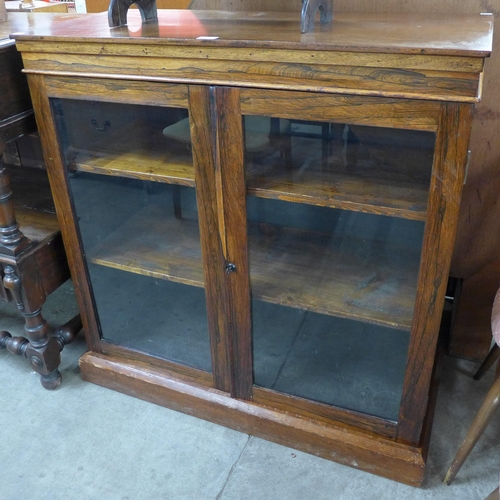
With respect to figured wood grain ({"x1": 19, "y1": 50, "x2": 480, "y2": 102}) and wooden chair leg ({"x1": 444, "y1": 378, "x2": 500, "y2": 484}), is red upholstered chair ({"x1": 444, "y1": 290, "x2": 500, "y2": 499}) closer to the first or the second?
wooden chair leg ({"x1": 444, "y1": 378, "x2": 500, "y2": 484})

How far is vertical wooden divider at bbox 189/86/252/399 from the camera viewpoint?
99cm

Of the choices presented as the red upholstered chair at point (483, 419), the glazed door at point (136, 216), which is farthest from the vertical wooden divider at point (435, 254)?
the glazed door at point (136, 216)

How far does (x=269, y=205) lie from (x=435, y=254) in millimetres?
325

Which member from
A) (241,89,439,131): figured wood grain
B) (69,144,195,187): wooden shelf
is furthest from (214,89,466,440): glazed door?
(69,144,195,187): wooden shelf

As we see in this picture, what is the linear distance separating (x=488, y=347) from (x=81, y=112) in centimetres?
124

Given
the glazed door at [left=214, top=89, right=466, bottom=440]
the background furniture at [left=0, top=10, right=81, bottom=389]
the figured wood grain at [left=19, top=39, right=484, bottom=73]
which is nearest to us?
the figured wood grain at [left=19, top=39, right=484, bottom=73]

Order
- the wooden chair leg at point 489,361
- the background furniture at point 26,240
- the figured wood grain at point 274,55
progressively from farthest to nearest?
the wooden chair leg at point 489,361 → the background furniture at point 26,240 → the figured wood grain at point 274,55

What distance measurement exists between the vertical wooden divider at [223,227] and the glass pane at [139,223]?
3 cm

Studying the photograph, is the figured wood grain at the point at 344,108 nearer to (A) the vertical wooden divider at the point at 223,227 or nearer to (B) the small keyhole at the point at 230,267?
(A) the vertical wooden divider at the point at 223,227

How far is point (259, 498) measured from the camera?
1.20m

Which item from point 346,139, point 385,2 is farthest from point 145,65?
point 385,2

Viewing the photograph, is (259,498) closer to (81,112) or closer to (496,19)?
(81,112)

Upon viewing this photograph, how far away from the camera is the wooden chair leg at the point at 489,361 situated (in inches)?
54.1

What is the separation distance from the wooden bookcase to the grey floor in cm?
5
